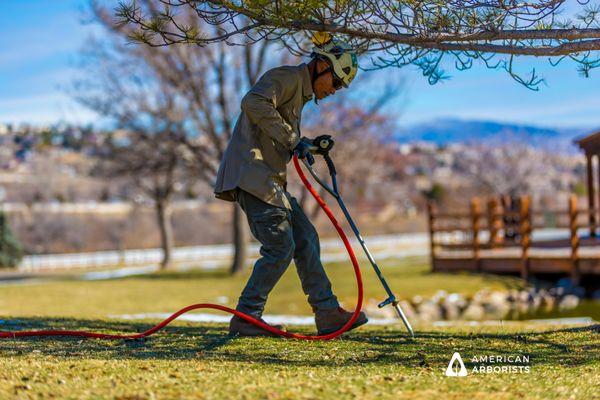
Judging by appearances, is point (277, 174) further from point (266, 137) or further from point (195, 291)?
point (195, 291)

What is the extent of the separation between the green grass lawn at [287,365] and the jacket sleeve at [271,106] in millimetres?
1468

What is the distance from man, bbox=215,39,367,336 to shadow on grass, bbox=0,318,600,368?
0.33 m

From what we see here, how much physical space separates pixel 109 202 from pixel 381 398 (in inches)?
2136

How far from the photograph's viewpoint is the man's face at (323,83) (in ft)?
20.9

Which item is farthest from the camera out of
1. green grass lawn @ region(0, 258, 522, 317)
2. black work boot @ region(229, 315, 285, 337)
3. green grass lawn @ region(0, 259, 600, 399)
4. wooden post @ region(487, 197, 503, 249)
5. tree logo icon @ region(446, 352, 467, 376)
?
wooden post @ region(487, 197, 503, 249)

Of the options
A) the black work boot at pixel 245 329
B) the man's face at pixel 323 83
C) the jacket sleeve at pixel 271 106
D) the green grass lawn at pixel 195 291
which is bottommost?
the green grass lawn at pixel 195 291

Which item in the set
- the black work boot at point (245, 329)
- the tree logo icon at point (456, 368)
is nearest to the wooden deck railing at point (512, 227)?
the black work boot at point (245, 329)

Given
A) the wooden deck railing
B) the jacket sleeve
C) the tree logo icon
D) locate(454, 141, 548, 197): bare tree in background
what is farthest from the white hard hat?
locate(454, 141, 548, 197): bare tree in background

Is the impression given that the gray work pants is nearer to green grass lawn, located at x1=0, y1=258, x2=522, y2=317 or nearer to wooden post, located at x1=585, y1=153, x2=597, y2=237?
green grass lawn, located at x1=0, y1=258, x2=522, y2=317

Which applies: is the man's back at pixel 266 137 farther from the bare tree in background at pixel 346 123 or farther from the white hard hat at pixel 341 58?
the bare tree in background at pixel 346 123

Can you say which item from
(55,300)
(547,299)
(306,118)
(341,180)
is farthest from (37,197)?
(547,299)

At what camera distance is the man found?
20.2 ft

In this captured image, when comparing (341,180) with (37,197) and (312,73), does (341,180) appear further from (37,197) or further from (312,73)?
(37,197)

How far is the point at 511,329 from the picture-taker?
7.82 meters
